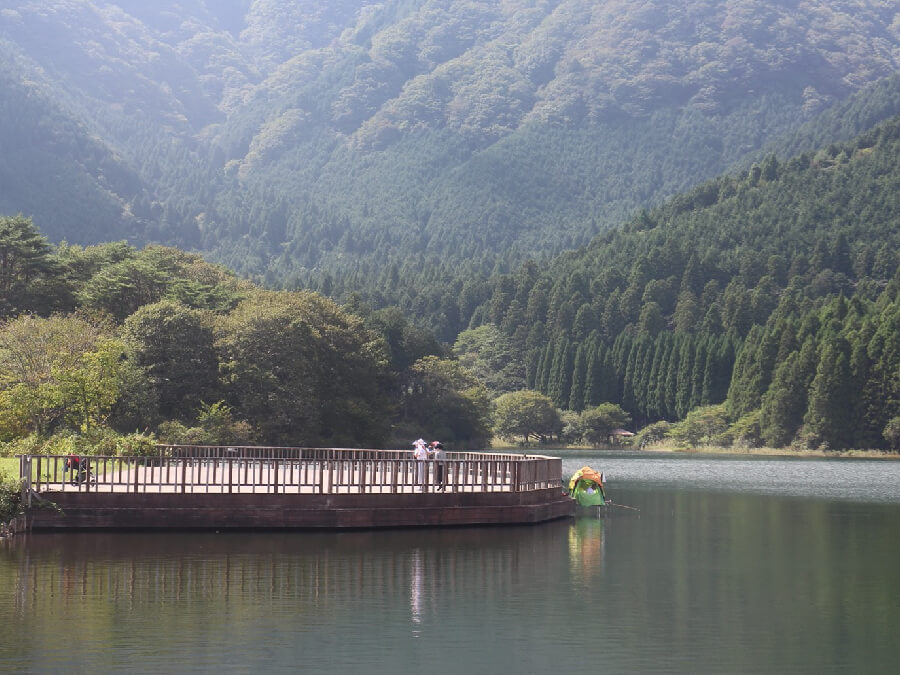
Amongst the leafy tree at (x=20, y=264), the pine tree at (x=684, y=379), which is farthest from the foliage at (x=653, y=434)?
the leafy tree at (x=20, y=264)

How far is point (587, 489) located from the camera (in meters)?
50.9

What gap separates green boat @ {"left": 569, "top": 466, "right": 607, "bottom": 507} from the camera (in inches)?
1994

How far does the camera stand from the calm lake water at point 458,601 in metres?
22.0

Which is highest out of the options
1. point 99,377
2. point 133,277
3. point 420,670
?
point 133,277

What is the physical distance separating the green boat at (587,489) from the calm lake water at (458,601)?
6240 millimetres

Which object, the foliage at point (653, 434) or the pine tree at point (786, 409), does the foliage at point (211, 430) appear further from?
the foliage at point (653, 434)

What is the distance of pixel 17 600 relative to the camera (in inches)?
1029

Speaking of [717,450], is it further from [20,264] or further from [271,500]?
[271,500]

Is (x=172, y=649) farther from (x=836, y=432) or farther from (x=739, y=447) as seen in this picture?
(x=739, y=447)

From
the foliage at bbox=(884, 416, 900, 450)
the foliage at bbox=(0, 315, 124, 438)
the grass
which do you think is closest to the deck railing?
the foliage at bbox=(0, 315, 124, 438)

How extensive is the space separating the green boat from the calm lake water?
624 cm

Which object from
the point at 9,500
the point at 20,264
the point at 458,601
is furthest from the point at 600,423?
the point at 458,601

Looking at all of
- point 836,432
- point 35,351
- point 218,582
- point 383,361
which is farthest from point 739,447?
point 218,582

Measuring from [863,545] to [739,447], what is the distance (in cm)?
12045
